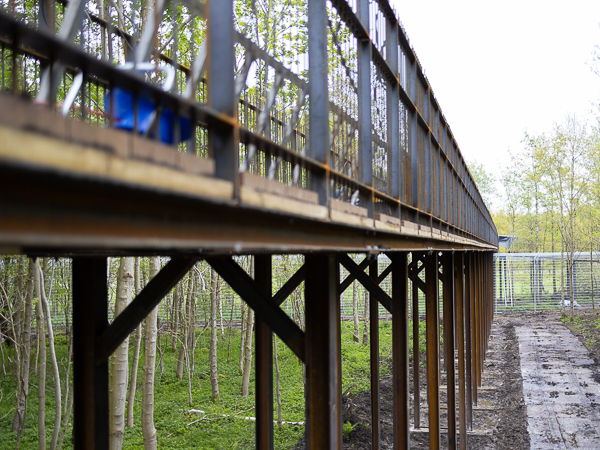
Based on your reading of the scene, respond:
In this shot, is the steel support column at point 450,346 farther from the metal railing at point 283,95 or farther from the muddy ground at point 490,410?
the muddy ground at point 490,410

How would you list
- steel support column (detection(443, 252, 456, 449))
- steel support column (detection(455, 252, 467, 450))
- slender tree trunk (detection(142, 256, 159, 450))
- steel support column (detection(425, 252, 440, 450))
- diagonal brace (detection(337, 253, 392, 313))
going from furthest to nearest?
steel support column (detection(455, 252, 467, 450)), steel support column (detection(443, 252, 456, 449)), slender tree trunk (detection(142, 256, 159, 450)), steel support column (detection(425, 252, 440, 450)), diagonal brace (detection(337, 253, 392, 313))

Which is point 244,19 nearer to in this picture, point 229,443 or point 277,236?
point 229,443

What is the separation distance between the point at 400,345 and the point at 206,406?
28.1 ft

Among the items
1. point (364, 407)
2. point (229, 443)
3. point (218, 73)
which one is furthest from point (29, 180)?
point (364, 407)

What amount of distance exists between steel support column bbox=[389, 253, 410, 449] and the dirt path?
5.83 metres

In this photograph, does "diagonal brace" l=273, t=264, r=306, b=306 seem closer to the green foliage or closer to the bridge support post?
the bridge support post

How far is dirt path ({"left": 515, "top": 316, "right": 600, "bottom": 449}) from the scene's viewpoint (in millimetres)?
10633

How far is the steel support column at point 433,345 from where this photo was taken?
7203 millimetres

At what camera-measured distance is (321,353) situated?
288 cm

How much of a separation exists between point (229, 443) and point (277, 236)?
9.42m

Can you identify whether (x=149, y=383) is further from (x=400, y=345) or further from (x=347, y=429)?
(x=400, y=345)

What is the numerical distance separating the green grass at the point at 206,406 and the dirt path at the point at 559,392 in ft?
13.0

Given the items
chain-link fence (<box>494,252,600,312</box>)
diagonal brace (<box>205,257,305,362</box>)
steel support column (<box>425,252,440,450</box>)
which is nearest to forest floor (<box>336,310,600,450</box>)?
steel support column (<box>425,252,440,450</box>)

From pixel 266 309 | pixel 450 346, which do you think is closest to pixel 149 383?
pixel 450 346
